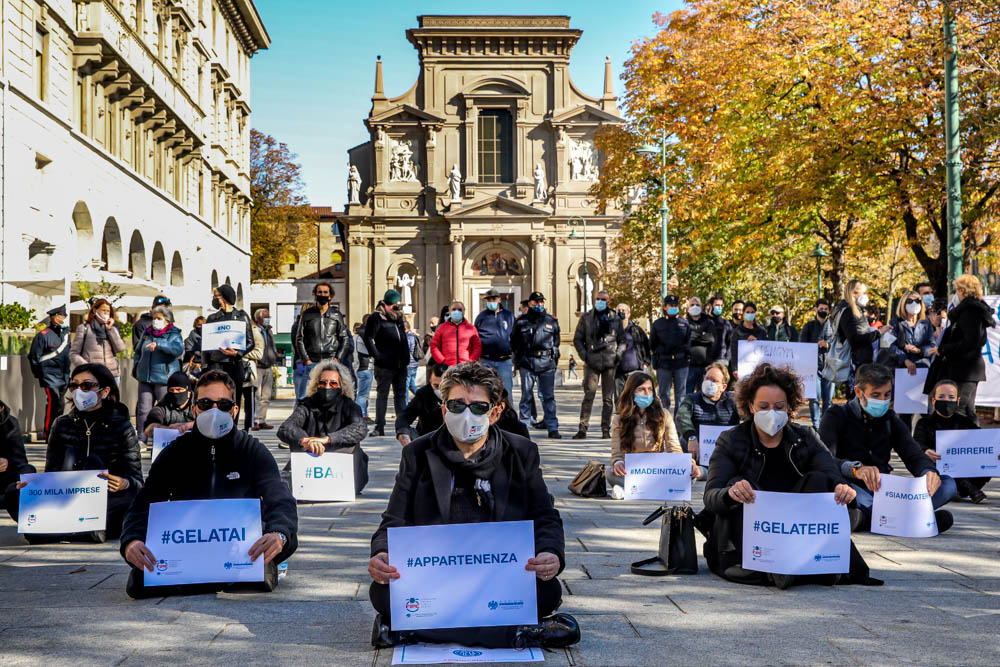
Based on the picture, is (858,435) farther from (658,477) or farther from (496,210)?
(496,210)

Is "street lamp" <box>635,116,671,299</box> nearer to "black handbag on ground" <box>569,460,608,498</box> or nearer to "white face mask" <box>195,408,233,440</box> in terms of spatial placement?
"black handbag on ground" <box>569,460,608,498</box>

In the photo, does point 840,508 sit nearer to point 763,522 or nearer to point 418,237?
point 763,522

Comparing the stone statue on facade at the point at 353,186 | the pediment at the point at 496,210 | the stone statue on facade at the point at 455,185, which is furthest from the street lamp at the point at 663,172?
the stone statue on facade at the point at 353,186

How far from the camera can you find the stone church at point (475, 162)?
58.4 meters

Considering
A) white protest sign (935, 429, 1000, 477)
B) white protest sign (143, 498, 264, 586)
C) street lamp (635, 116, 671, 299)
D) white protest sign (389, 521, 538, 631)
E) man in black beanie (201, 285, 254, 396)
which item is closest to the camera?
white protest sign (389, 521, 538, 631)

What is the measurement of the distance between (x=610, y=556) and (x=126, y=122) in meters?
27.2

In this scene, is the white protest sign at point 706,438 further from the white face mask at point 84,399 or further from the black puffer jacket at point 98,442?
the white face mask at point 84,399

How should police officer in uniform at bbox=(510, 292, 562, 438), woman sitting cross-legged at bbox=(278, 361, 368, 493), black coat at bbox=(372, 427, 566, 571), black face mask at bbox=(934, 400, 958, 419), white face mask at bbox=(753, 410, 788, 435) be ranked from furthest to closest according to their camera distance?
police officer in uniform at bbox=(510, 292, 562, 438)
black face mask at bbox=(934, 400, 958, 419)
woman sitting cross-legged at bbox=(278, 361, 368, 493)
white face mask at bbox=(753, 410, 788, 435)
black coat at bbox=(372, 427, 566, 571)

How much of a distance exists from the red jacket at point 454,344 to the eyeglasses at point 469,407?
9562mm

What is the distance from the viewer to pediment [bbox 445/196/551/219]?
2258 inches

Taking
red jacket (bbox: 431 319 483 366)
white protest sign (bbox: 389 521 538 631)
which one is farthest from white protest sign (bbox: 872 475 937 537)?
red jacket (bbox: 431 319 483 366)

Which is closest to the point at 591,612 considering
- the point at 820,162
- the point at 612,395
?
the point at 612,395

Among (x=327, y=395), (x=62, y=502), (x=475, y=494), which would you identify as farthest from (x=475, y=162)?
(x=475, y=494)

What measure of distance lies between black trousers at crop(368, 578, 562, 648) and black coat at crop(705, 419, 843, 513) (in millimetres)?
1702
